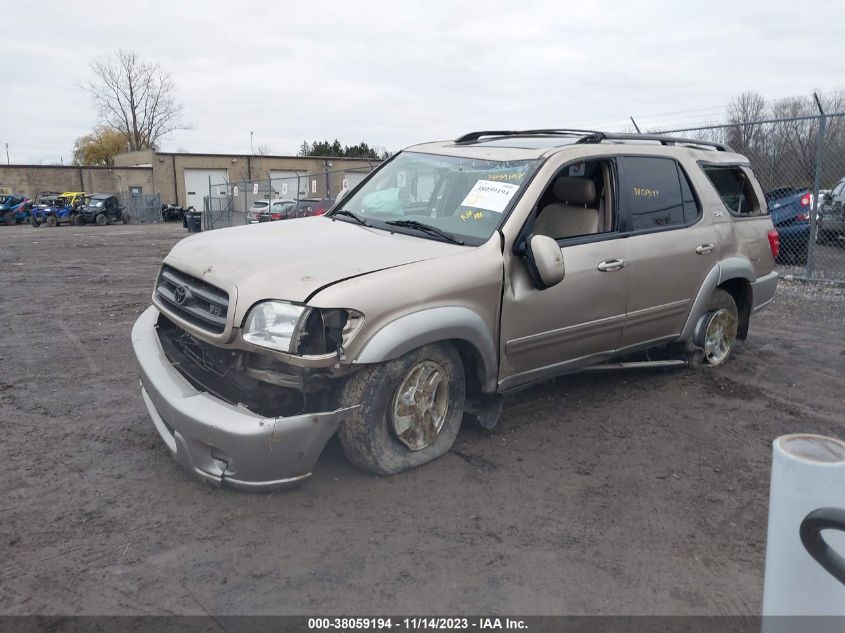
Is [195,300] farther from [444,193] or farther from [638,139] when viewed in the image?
[638,139]

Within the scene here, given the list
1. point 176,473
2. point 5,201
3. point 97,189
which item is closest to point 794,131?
point 176,473

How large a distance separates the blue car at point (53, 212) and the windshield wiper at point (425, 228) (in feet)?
117

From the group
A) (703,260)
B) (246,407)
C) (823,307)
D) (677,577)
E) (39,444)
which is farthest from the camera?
(823,307)

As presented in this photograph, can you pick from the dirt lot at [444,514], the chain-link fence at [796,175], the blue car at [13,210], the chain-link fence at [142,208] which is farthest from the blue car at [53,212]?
the dirt lot at [444,514]

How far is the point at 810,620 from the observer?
1498 millimetres

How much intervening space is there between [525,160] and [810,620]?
3299 mm

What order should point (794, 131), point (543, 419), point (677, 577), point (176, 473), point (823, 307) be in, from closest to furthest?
point (677, 577)
point (176, 473)
point (543, 419)
point (823, 307)
point (794, 131)

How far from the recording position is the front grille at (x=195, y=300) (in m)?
3.42

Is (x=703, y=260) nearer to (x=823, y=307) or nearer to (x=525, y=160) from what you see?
(x=525, y=160)

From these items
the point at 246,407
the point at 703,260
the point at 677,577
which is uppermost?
the point at 703,260

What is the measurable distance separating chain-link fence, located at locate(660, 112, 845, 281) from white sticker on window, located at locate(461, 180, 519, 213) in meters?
7.46

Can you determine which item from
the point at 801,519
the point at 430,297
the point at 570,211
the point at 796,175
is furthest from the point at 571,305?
the point at 796,175

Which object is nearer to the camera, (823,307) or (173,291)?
(173,291)

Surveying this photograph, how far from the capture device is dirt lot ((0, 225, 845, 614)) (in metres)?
2.75
